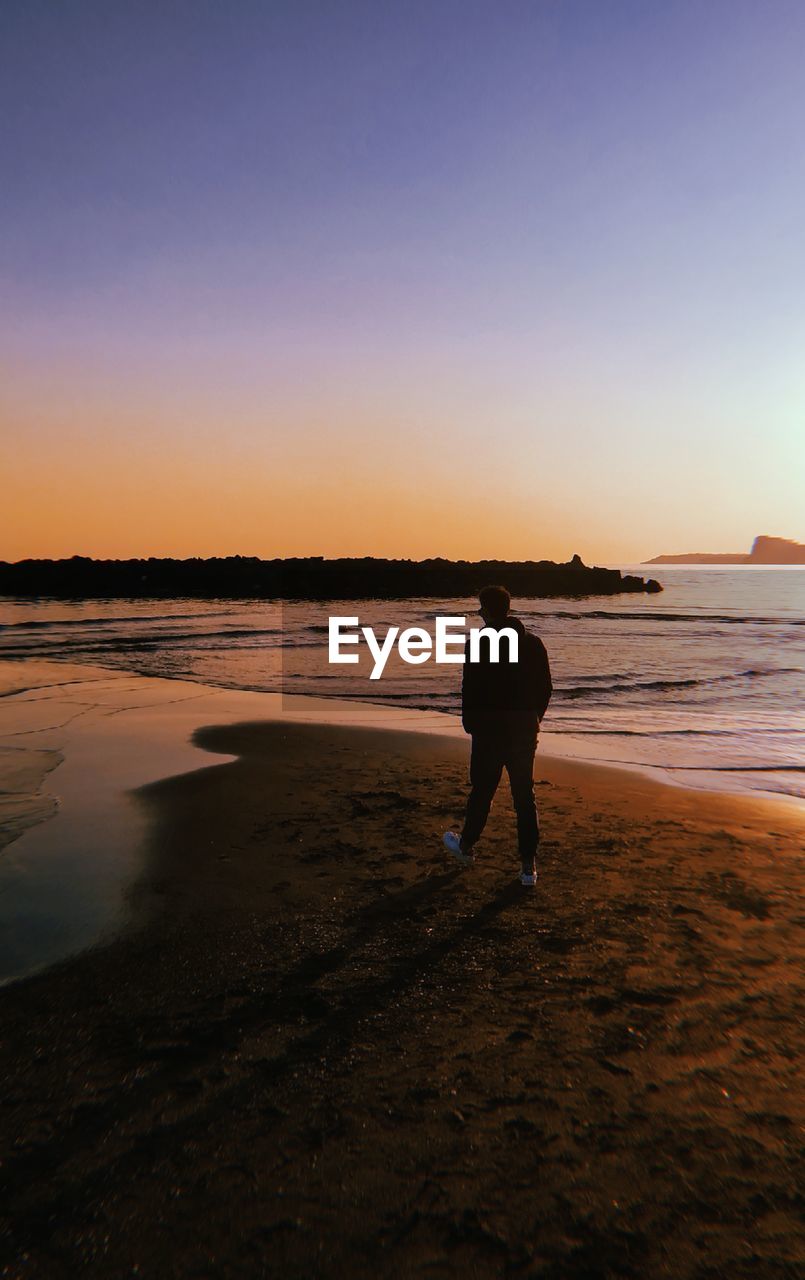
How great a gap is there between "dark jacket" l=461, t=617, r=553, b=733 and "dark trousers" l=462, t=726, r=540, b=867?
0.29 feet

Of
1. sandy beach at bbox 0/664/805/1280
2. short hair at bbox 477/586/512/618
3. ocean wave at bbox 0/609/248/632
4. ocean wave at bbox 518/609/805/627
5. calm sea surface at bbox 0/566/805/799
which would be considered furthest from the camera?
ocean wave at bbox 518/609/805/627

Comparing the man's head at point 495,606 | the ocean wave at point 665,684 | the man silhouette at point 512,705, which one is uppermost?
the man's head at point 495,606

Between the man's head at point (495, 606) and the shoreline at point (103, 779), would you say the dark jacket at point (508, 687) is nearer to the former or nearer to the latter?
the man's head at point (495, 606)

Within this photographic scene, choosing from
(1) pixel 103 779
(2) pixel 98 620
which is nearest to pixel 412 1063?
(1) pixel 103 779

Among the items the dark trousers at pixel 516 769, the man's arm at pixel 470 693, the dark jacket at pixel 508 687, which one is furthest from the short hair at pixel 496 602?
the dark trousers at pixel 516 769

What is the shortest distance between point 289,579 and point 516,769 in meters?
74.4

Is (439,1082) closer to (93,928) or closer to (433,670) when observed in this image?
(93,928)

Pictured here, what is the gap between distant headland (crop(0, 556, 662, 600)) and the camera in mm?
70312

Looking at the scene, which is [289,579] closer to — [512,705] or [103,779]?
[103,779]

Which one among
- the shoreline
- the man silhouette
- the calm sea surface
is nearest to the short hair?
the man silhouette

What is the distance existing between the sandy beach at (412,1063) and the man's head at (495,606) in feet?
6.35

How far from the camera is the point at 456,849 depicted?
229 inches

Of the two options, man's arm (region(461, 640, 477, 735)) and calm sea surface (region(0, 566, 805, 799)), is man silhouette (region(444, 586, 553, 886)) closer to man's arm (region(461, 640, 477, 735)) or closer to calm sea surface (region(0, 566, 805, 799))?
man's arm (region(461, 640, 477, 735))

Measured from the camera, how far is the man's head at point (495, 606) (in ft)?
17.3
